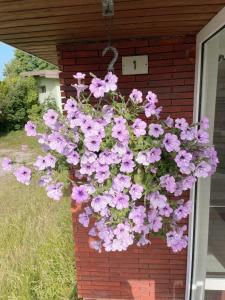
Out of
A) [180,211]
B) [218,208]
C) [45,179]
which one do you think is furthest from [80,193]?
[218,208]

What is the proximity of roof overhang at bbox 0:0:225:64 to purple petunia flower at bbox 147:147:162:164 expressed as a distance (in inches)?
31.8

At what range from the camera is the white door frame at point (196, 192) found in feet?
7.44

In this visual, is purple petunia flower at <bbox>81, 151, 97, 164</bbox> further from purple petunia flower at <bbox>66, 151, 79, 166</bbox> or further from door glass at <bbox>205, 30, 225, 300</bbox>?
door glass at <bbox>205, 30, 225, 300</bbox>

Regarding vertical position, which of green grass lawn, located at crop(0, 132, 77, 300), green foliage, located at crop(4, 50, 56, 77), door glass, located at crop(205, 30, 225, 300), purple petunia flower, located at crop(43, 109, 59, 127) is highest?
green foliage, located at crop(4, 50, 56, 77)

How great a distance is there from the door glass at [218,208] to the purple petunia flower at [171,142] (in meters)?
1.13

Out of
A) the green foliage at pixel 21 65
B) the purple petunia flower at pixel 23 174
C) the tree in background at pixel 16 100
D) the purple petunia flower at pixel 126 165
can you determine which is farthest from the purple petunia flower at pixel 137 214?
the green foliage at pixel 21 65

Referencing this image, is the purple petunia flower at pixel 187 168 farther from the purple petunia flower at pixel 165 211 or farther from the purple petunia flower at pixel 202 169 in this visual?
the purple petunia flower at pixel 165 211

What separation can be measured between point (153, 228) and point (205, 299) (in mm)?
1797

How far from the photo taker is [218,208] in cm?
308

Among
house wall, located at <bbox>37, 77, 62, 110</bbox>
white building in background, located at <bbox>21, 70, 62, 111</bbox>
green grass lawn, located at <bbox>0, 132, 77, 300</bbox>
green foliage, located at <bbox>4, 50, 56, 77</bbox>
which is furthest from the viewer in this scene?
green foliage, located at <bbox>4, 50, 56, 77</bbox>

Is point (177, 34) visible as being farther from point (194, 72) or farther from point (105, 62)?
point (105, 62)

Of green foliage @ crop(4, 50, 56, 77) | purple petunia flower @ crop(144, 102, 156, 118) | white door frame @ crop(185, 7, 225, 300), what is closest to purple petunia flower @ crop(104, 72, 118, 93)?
purple petunia flower @ crop(144, 102, 156, 118)

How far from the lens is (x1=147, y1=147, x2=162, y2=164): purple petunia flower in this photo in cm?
173

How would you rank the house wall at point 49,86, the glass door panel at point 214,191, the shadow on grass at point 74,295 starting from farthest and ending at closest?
1. the house wall at point 49,86
2. the shadow on grass at point 74,295
3. the glass door panel at point 214,191
